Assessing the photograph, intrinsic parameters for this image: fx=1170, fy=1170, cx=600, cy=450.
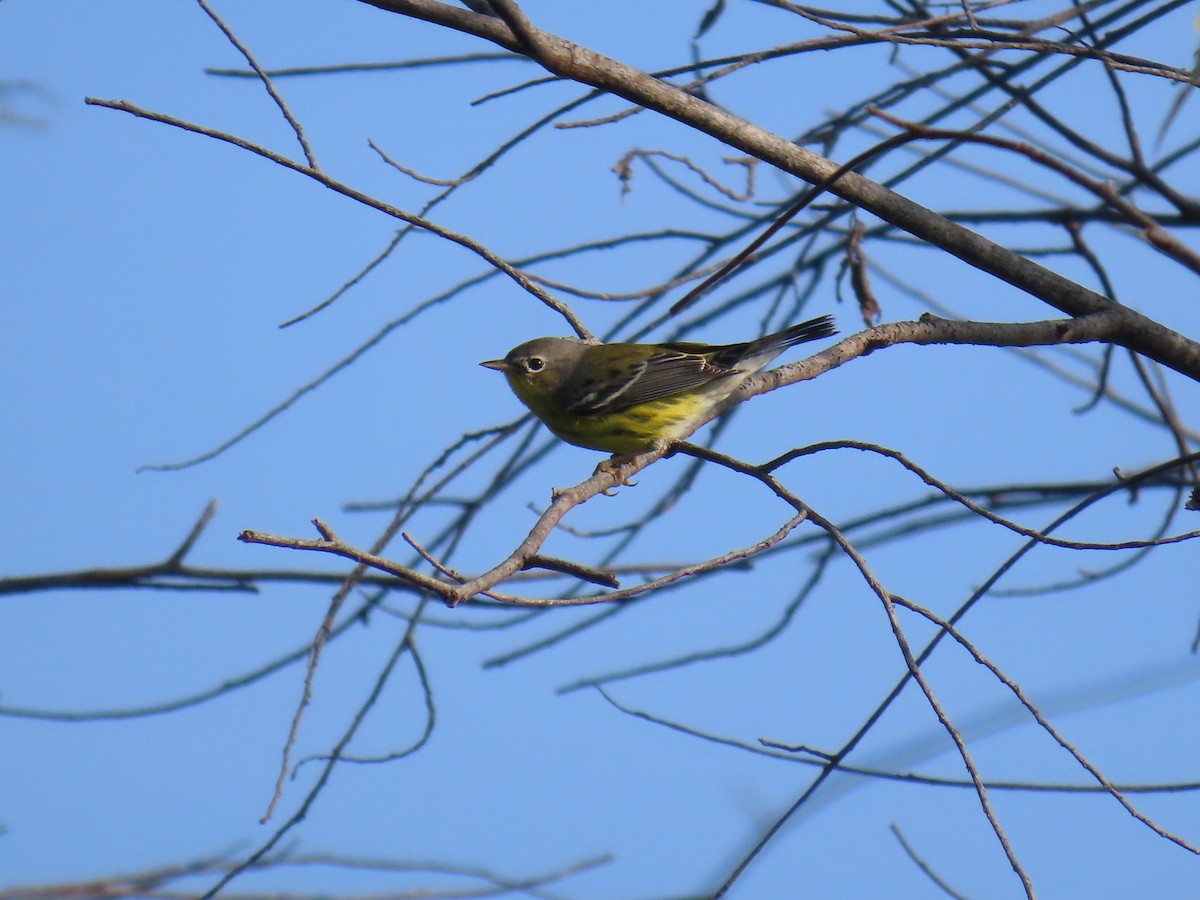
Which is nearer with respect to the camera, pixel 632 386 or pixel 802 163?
pixel 802 163

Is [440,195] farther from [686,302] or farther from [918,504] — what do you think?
[918,504]

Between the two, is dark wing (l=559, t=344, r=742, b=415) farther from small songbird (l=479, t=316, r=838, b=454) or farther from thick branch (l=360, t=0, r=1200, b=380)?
thick branch (l=360, t=0, r=1200, b=380)

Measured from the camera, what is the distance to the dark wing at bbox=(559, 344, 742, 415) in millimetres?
4355

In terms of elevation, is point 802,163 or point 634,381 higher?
point 634,381

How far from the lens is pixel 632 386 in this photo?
4410mm

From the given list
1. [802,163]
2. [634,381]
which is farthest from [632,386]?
[802,163]

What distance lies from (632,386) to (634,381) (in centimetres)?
4

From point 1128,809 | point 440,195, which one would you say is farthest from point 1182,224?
point 440,195

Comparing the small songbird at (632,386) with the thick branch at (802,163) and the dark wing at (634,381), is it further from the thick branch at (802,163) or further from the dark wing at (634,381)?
the thick branch at (802,163)

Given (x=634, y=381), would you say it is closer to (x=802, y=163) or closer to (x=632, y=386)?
(x=632, y=386)

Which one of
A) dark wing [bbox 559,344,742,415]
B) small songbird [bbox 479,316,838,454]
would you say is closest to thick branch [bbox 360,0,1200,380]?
small songbird [bbox 479,316,838,454]

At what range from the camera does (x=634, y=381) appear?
14.6 ft

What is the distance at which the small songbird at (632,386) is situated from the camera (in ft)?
14.1

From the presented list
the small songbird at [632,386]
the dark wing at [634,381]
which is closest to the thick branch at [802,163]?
the small songbird at [632,386]
